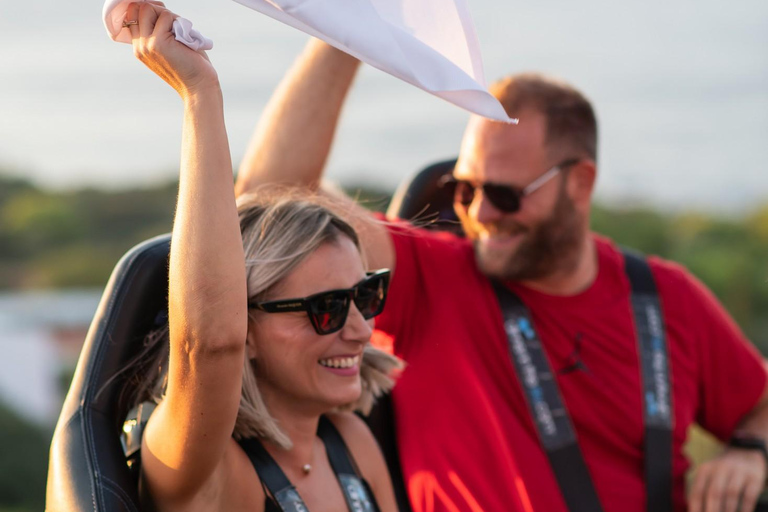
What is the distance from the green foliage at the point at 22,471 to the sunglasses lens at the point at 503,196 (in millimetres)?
7974

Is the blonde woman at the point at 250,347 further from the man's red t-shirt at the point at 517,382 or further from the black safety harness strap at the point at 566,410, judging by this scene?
the black safety harness strap at the point at 566,410

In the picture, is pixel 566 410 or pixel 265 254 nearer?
pixel 265 254

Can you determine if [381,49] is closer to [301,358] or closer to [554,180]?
[301,358]

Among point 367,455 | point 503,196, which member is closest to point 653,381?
point 503,196

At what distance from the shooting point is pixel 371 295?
77.6 inches

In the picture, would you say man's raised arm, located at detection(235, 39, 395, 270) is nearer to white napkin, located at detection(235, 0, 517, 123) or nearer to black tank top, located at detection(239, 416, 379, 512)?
black tank top, located at detection(239, 416, 379, 512)

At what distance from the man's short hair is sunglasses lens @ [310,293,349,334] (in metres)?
1.14

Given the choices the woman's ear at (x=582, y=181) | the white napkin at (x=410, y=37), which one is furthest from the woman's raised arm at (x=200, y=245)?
the woman's ear at (x=582, y=181)

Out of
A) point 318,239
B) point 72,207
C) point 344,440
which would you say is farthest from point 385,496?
point 72,207

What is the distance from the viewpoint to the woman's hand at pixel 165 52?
143 cm

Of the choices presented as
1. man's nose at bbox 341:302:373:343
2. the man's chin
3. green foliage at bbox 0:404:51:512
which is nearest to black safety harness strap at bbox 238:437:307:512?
man's nose at bbox 341:302:373:343

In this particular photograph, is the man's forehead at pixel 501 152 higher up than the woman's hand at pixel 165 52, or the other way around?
the woman's hand at pixel 165 52

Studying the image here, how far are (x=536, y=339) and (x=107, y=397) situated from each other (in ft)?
3.90

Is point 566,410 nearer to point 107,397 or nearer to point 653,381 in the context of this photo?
point 653,381
